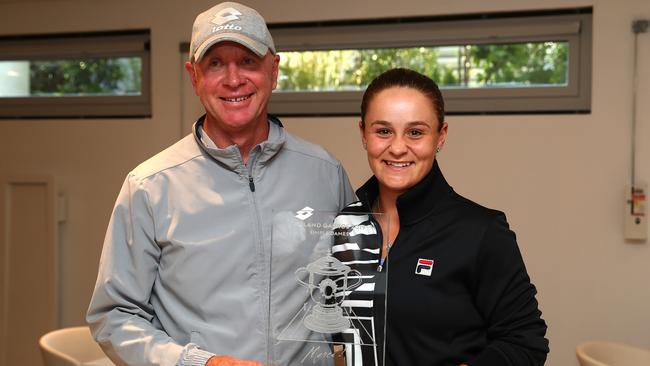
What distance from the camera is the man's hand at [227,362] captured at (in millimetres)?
1757

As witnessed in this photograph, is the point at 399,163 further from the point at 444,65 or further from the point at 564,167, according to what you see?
the point at 444,65

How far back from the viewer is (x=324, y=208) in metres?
2.09

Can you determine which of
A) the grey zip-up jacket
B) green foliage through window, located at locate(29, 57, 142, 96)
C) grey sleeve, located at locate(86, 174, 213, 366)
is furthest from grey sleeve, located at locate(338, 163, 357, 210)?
green foliage through window, located at locate(29, 57, 142, 96)

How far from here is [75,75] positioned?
5.34 metres

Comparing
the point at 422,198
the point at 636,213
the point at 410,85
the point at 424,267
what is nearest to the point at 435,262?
the point at 424,267

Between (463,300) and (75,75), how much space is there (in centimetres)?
426

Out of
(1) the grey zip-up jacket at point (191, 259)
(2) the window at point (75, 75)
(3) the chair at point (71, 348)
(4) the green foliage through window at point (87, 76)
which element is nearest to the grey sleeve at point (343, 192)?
(1) the grey zip-up jacket at point (191, 259)

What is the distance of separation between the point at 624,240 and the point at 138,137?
9.89 feet

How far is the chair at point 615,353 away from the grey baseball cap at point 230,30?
251 centimetres

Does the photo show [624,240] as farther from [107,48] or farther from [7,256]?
[7,256]

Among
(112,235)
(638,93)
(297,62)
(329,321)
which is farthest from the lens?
(297,62)

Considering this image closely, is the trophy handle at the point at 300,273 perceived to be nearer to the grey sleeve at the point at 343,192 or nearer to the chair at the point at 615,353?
the grey sleeve at the point at 343,192

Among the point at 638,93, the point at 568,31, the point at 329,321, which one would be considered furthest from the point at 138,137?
the point at 329,321

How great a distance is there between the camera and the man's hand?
1.76m
